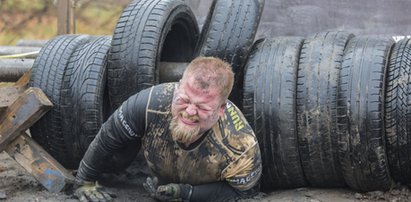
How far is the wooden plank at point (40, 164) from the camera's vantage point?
15.0 ft

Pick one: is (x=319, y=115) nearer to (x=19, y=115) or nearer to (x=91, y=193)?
(x=91, y=193)

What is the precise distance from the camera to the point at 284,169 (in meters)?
4.57

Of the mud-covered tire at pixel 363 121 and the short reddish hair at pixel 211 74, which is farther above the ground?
the short reddish hair at pixel 211 74

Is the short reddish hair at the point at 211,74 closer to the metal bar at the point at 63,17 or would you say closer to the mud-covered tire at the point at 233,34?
the mud-covered tire at the point at 233,34

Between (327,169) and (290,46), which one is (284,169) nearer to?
(327,169)

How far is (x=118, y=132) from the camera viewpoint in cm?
404

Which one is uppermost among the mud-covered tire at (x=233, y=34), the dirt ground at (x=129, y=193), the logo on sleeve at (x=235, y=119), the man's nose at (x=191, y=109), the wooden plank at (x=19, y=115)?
the mud-covered tire at (x=233, y=34)

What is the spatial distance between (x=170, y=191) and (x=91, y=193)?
2.20 feet

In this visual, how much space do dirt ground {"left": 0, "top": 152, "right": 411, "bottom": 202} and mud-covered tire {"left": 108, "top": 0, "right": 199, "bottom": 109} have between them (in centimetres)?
64

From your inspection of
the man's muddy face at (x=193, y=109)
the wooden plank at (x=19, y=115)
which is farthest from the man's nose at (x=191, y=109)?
the wooden plank at (x=19, y=115)

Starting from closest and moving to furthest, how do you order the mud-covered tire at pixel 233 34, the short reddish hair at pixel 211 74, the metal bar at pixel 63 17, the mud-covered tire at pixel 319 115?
the short reddish hair at pixel 211 74 < the mud-covered tire at pixel 319 115 < the mud-covered tire at pixel 233 34 < the metal bar at pixel 63 17

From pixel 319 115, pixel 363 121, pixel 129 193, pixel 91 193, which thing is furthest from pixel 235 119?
pixel 129 193

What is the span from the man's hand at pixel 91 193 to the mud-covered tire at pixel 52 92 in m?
0.64

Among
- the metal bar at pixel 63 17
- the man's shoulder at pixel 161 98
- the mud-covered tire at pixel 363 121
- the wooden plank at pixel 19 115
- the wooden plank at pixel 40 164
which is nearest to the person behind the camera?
the man's shoulder at pixel 161 98
